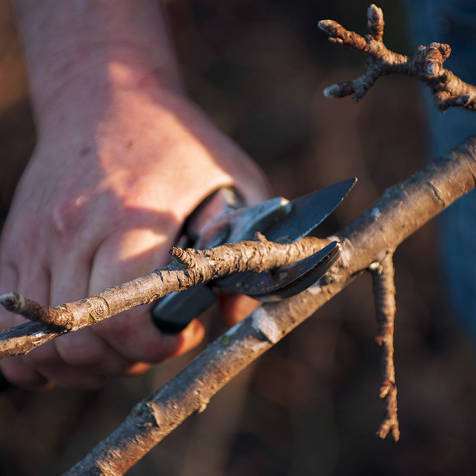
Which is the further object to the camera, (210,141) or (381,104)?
(381,104)

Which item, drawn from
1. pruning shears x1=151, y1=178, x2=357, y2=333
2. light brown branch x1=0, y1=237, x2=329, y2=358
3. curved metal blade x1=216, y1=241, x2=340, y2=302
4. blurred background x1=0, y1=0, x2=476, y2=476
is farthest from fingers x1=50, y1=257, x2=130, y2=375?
blurred background x1=0, y1=0, x2=476, y2=476

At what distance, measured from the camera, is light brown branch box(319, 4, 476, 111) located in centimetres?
59

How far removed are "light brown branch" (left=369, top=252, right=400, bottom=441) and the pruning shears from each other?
0.14 meters

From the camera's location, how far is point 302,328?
8.66 ft

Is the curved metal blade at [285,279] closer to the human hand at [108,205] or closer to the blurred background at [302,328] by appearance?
the human hand at [108,205]

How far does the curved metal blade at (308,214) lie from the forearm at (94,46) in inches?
20.0

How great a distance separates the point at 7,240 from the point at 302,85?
2.38m

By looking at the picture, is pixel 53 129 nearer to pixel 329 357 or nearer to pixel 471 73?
pixel 471 73

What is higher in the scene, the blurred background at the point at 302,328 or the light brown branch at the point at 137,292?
the light brown branch at the point at 137,292

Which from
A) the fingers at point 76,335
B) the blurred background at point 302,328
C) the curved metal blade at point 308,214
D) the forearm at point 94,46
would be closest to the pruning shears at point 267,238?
the curved metal blade at point 308,214

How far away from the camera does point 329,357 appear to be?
2596mm

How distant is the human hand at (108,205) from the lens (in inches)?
31.9

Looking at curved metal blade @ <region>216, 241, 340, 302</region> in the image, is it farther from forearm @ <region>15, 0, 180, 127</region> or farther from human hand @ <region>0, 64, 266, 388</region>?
forearm @ <region>15, 0, 180, 127</region>

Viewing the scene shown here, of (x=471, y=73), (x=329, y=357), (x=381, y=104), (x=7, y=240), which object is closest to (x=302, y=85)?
(x=381, y=104)
